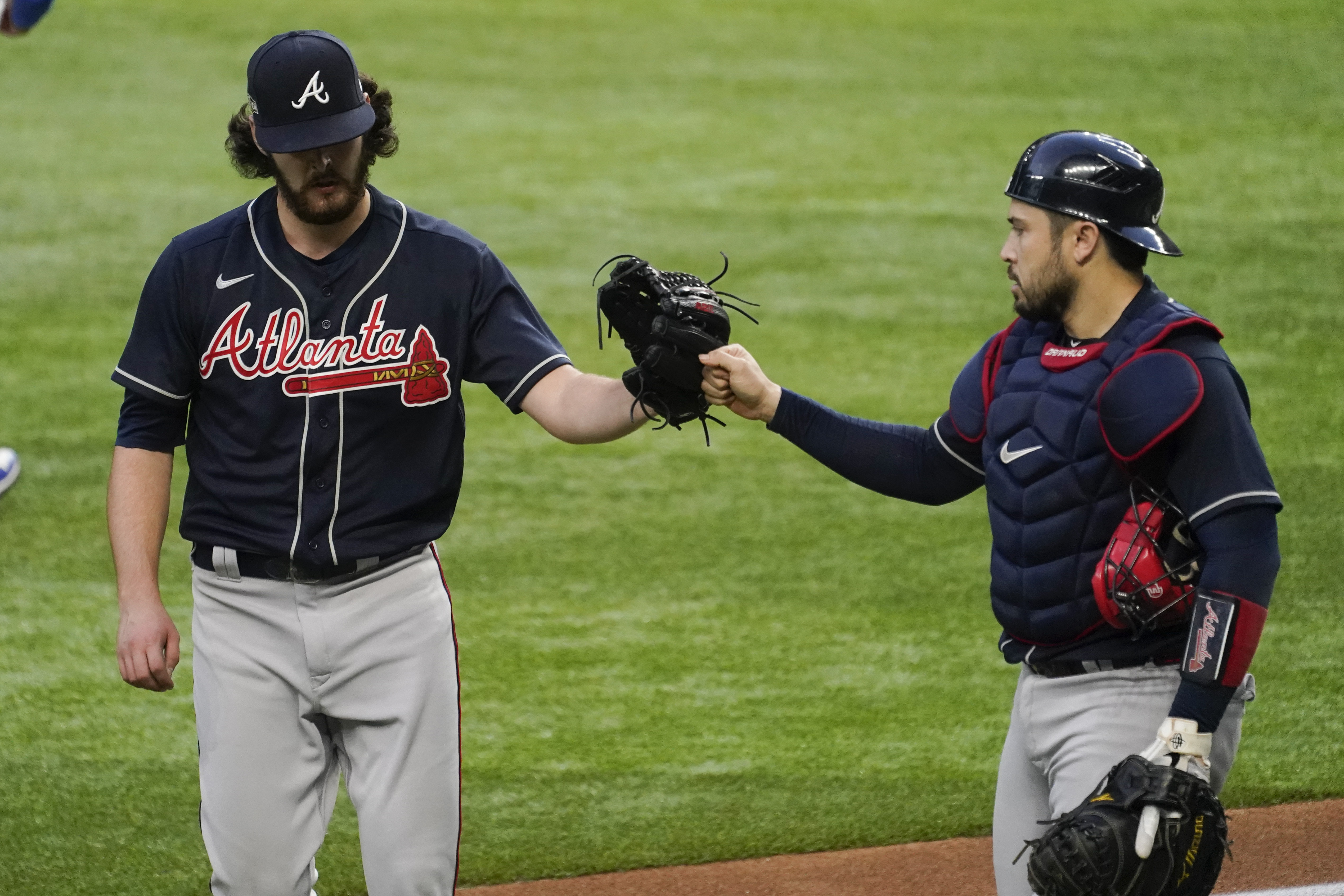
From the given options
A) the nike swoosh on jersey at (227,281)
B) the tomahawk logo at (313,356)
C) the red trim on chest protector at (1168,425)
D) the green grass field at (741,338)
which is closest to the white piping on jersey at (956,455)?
the red trim on chest protector at (1168,425)

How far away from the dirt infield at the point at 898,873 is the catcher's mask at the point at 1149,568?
1660 millimetres

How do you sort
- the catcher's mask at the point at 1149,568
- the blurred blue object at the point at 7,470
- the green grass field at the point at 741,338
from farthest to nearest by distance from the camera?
the blurred blue object at the point at 7,470
the green grass field at the point at 741,338
the catcher's mask at the point at 1149,568

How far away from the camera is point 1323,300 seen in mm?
10453

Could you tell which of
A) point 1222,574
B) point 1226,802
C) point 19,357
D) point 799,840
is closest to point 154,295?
point 1222,574

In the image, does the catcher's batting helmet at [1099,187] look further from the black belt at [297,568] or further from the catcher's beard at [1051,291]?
the black belt at [297,568]

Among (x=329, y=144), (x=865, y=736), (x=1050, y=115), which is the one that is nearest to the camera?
(x=329, y=144)

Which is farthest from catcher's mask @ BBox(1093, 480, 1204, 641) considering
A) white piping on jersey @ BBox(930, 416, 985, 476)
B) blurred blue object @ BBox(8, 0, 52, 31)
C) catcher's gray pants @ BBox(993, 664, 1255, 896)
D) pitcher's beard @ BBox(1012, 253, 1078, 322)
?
blurred blue object @ BBox(8, 0, 52, 31)

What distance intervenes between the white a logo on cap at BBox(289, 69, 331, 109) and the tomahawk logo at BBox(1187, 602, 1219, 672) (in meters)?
1.83

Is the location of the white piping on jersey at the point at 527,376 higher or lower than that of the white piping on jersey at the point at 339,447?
higher

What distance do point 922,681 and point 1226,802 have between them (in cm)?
123

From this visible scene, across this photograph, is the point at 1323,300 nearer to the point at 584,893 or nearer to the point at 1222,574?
the point at 584,893

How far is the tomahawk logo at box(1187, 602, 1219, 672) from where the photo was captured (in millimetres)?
2873

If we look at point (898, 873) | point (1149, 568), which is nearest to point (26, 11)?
point (898, 873)

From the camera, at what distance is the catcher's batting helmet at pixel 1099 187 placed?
3.11 m
